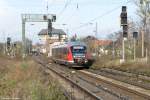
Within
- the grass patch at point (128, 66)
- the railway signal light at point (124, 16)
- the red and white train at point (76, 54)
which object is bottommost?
the grass patch at point (128, 66)

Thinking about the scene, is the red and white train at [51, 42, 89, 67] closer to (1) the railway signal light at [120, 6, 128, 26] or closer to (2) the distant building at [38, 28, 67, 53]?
(1) the railway signal light at [120, 6, 128, 26]

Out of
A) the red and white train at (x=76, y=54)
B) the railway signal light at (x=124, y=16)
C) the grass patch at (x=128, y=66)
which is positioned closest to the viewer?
the grass patch at (x=128, y=66)

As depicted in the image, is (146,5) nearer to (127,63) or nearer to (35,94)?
(127,63)

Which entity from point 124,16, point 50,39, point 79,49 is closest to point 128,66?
point 124,16

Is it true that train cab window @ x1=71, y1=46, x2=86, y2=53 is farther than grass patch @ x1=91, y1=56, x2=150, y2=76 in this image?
Yes

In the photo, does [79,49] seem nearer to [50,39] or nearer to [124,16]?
[124,16]

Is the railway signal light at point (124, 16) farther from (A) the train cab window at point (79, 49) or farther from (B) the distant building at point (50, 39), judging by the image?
(B) the distant building at point (50, 39)

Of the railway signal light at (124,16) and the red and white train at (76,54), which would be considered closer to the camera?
the railway signal light at (124,16)

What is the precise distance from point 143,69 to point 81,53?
1387 cm

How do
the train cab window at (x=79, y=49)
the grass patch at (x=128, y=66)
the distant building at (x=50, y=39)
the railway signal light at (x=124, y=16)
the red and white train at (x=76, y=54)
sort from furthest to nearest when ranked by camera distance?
1. the distant building at (x=50, y=39)
2. the train cab window at (x=79, y=49)
3. the red and white train at (x=76, y=54)
4. the railway signal light at (x=124, y=16)
5. the grass patch at (x=128, y=66)

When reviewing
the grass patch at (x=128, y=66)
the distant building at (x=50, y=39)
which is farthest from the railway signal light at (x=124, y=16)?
the distant building at (x=50, y=39)

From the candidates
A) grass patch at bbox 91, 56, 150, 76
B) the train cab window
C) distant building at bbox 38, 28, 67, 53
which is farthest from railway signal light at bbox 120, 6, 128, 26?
distant building at bbox 38, 28, 67, 53

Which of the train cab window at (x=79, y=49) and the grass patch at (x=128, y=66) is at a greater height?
the train cab window at (x=79, y=49)

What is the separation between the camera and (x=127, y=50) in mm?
74688
